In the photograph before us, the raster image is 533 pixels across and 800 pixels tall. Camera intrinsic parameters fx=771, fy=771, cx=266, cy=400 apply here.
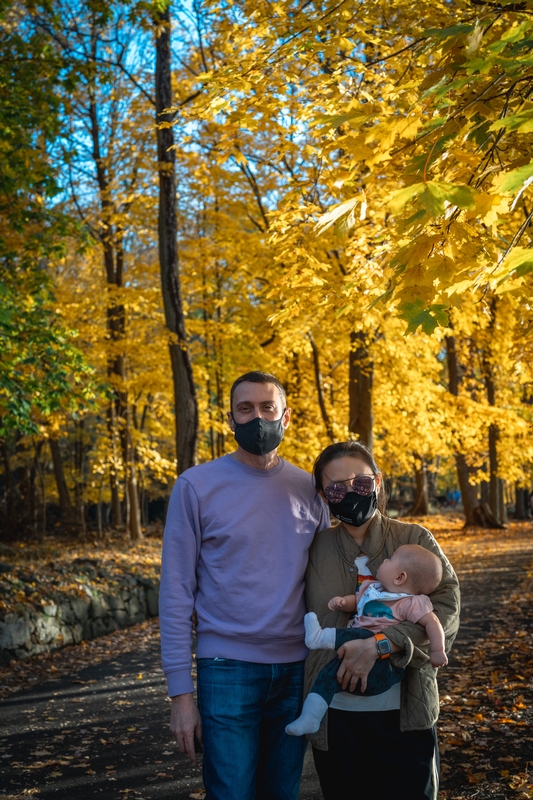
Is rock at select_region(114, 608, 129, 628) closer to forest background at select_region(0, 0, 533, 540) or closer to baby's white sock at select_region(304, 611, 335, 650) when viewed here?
forest background at select_region(0, 0, 533, 540)

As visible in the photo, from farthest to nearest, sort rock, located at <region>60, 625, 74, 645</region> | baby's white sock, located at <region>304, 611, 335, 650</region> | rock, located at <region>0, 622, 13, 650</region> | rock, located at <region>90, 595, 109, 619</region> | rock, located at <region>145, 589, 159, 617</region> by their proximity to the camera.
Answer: rock, located at <region>145, 589, 159, 617</region>, rock, located at <region>90, 595, 109, 619</region>, rock, located at <region>60, 625, 74, 645</region>, rock, located at <region>0, 622, 13, 650</region>, baby's white sock, located at <region>304, 611, 335, 650</region>

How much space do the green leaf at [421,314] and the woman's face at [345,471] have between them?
1.82 feet

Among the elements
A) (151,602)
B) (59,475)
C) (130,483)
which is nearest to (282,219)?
(151,602)

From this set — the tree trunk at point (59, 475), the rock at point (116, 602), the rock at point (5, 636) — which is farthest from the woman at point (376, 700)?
the tree trunk at point (59, 475)

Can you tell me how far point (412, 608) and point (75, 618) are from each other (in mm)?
9103

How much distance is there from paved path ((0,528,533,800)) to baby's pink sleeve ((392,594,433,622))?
2548 millimetres

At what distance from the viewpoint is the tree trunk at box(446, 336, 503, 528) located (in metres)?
25.0

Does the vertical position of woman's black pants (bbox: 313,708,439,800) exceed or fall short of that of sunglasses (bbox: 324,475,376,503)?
it falls short

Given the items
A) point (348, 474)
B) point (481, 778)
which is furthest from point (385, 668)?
point (481, 778)

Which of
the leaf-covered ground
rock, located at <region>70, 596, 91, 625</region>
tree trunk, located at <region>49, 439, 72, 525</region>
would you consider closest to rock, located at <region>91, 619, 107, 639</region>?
rock, located at <region>70, 596, 91, 625</region>

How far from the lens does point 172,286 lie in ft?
39.5

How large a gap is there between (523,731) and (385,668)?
144 inches

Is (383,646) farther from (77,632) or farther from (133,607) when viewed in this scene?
(133,607)

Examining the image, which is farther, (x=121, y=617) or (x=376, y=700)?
(x=121, y=617)
